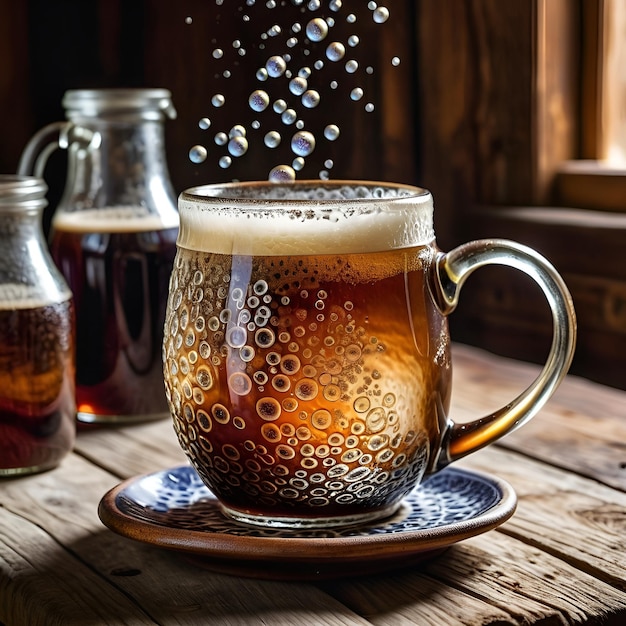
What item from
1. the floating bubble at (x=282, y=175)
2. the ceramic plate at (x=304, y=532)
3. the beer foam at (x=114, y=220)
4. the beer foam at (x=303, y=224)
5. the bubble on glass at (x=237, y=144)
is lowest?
the ceramic plate at (x=304, y=532)

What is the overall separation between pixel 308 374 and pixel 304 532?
103mm

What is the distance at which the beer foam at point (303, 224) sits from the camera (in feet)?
2.04

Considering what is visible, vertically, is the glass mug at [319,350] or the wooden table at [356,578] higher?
the glass mug at [319,350]

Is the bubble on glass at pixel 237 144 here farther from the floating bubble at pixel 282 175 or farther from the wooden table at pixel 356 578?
the wooden table at pixel 356 578

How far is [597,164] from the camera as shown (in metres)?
1.36

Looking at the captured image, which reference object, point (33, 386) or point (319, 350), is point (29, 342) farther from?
point (319, 350)

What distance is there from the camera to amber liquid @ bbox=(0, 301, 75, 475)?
847 mm

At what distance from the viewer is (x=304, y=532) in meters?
0.65

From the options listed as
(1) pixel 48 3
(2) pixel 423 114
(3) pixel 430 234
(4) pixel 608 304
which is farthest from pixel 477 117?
(3) pixel 430 234

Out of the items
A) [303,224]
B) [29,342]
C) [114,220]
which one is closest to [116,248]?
[114,220]

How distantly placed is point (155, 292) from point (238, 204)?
1.24 feet

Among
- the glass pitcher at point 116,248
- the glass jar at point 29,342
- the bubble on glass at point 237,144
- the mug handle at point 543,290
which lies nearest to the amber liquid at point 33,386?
the glass jar at point 29,342

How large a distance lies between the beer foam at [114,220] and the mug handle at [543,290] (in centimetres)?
39

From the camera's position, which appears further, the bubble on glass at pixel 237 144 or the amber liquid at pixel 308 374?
the bubble on glass at pixel 237 144
